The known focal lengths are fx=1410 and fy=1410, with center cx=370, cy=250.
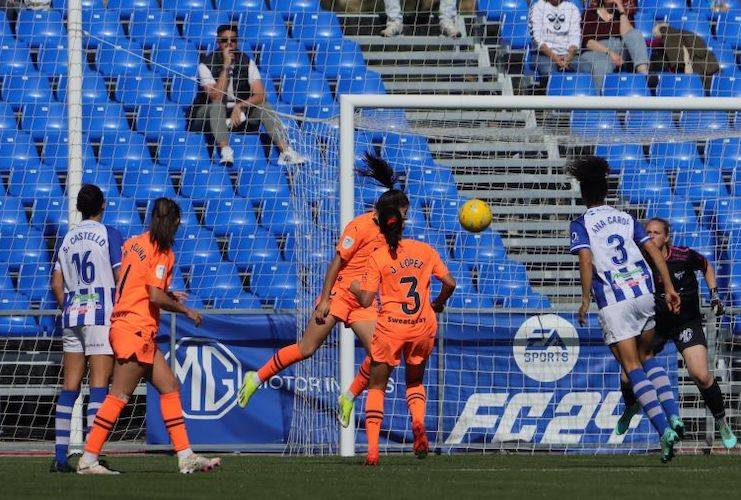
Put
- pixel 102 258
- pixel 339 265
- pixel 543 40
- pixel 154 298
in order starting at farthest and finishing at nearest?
pixel 543 40, pixel 339 265, pixel 102 258, pixel 154 298

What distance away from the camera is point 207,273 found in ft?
50.0

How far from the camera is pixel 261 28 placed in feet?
58.8

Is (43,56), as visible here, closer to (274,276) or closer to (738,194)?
(274,276)

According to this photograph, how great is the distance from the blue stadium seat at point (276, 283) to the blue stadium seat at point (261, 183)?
968mm

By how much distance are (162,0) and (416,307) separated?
31.9 ft

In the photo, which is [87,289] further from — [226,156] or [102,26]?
[102,26]

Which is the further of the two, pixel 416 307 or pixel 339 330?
pixel 339 330

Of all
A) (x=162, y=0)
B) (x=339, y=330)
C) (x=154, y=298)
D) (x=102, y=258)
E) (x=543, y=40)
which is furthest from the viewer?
(x=162, y=0)

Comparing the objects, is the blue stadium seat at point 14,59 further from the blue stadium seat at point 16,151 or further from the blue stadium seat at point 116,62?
the blue stadium seat at point 16,151

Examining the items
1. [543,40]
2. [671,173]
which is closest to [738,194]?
[671,173]

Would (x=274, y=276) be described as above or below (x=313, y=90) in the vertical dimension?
below

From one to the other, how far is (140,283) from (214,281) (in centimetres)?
614

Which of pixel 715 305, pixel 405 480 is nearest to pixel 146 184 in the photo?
pixel 715 305

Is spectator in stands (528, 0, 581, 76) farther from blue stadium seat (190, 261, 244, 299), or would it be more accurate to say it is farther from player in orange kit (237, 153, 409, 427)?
player in orange kit (237, 153, 409, 427)
